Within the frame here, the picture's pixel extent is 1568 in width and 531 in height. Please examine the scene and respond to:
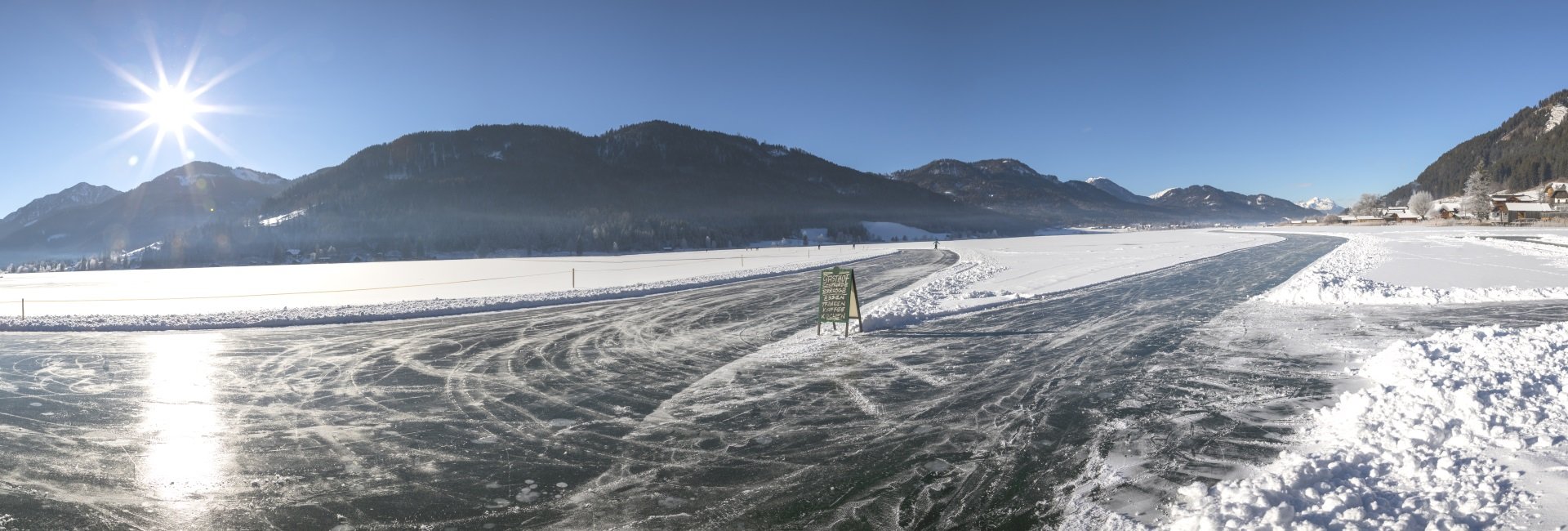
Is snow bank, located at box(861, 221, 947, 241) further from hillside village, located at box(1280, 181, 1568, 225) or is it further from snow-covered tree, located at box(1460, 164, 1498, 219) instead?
snow-covered tree, located at box(1460, 164, 1498, 219)

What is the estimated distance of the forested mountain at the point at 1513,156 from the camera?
114562mm

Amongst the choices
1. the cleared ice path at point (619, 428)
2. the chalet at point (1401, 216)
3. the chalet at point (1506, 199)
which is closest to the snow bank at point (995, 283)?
the cleared ice path at point (619, 428)

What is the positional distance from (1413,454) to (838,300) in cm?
854

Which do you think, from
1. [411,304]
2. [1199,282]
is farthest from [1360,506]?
[1199,282]

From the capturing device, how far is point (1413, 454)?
16.3 ft

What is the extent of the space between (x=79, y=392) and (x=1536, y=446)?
1581 cm

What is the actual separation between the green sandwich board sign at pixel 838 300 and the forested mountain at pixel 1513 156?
153348 mm

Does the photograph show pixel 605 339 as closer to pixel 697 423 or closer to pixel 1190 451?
pixel 697 423

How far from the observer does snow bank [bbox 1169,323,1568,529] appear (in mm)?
4047

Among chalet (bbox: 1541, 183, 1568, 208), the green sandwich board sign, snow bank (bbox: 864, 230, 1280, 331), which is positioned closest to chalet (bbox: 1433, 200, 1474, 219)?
chalet (bbox: 1541, 183, 1568, 208)

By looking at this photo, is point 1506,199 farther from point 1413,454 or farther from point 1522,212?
point 1413,454

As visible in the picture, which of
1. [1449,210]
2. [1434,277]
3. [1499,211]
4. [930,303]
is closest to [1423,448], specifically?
[930,303]

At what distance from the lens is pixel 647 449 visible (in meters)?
6.00

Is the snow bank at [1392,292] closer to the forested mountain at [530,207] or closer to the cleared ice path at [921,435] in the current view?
the cleared ice path at [921,435]
